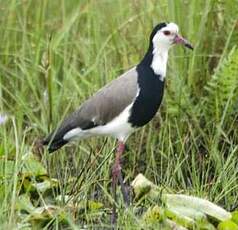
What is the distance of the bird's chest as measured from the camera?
5590mm

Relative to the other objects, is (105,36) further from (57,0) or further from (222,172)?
(222,172)

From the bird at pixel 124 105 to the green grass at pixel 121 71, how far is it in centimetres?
11

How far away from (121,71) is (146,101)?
1.00 meters

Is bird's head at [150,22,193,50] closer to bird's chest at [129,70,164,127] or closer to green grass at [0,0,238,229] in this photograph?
bird's chest at [129,70,164,127]

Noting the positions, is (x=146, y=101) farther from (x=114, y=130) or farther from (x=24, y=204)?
(x=24, y=204)

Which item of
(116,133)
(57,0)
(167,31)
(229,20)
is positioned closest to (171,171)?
(116,133)

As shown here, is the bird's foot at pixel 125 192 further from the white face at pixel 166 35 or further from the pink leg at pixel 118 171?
the white face at pixel 166 35

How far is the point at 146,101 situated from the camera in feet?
18.4

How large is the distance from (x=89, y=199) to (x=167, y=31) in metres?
1.10

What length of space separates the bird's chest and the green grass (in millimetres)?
247

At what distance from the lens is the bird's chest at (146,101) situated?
5.59m

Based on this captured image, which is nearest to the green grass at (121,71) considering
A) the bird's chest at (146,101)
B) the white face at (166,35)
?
the bird's chest at (146,101)

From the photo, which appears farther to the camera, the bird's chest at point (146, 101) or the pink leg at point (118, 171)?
the bird's chest at point (146, 101)

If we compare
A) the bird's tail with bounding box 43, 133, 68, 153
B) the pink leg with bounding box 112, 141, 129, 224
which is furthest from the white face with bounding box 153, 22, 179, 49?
the bird's tail with bounding box 43, 133, 68, 153
